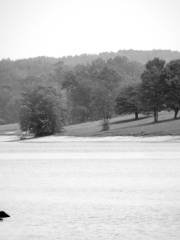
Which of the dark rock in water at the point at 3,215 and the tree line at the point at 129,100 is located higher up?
the tree line at the point at 129,100

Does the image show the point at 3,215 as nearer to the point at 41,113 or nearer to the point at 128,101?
the point at 41,113

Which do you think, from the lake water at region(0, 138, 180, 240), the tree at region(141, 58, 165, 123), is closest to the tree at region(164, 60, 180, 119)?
the tree at region(141, 58, 165, 123)

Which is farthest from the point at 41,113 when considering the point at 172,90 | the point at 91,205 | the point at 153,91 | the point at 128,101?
the point at 91,205

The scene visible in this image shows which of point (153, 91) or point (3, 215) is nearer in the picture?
point (3, 215)

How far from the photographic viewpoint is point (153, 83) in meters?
98.3

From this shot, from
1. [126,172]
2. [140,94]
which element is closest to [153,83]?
[140,94]

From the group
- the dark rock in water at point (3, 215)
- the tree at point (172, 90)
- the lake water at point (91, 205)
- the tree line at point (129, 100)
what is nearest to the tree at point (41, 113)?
the tree line at point (129, 100)

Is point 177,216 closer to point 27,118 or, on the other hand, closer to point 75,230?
point 75,230

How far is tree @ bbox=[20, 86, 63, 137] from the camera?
103688 millimetres

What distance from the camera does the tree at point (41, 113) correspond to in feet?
340

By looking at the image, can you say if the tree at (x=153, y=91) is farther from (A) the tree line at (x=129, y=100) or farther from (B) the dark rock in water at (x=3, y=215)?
(B) the dark rock in water at (x=3, y=215)

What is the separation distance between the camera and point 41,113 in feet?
342

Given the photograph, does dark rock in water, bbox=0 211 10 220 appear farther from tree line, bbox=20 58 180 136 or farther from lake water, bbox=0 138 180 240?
tree line, bbox=20 58 180 136

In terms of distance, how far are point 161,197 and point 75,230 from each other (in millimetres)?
6791
